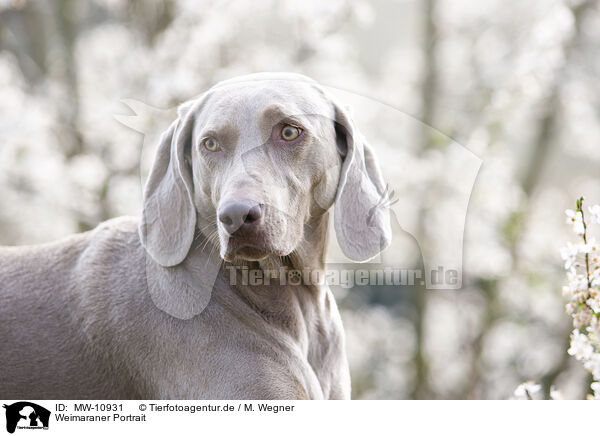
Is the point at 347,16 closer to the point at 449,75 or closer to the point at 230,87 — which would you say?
the point at 449,75

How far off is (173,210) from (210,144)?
12.4 inches

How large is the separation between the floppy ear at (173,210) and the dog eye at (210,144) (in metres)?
0.16

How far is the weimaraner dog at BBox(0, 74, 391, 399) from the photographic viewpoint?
2369 millimetres

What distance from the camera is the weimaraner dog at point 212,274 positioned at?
2369 millimetres

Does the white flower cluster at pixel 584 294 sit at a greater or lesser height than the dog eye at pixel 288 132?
lesser

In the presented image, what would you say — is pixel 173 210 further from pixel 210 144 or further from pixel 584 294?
pixel 584 294

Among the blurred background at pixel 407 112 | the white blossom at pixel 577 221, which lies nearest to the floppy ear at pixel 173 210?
the white blossom at pixel 577 221

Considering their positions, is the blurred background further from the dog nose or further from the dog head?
the dog nose

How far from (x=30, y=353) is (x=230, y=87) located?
116cm
